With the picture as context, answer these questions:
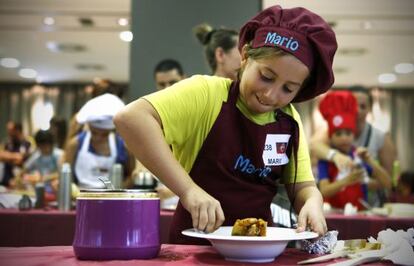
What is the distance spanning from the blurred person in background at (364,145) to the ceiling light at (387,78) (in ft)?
23.4

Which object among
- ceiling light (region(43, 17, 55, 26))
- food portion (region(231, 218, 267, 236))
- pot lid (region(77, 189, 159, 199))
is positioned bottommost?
food portion (region(231, 218, 267, 236))

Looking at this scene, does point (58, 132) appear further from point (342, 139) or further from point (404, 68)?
point (404, 68)

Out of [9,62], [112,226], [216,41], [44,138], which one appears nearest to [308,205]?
[112,226]

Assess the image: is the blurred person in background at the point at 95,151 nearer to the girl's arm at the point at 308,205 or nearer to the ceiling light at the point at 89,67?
the girl's arm at the point at 308,205

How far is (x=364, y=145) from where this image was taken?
2990 millimetres

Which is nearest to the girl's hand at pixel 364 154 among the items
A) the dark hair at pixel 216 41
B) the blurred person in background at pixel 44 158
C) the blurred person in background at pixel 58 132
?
the dark hair at pixel 216 41

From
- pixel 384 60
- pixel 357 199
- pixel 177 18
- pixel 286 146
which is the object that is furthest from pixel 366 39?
pixel 286 146

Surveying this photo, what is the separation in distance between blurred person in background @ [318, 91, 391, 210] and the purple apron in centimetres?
161

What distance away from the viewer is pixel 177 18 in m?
3.42

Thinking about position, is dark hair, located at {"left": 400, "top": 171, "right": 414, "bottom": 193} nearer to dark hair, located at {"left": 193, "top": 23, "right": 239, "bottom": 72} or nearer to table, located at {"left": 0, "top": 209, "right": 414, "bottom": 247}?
table, located at {"left": 0, "top": 209, "right": 414, "bottom": 247}

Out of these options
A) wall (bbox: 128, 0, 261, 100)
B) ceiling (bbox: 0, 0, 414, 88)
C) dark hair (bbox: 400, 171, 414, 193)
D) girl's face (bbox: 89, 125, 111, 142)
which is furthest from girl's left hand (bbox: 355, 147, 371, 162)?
dark hair (bbox: 400, 171, 414, 193)

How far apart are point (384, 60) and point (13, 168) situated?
6137mm

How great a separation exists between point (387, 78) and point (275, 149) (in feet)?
32.5

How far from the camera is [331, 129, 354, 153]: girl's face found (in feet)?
9.10
